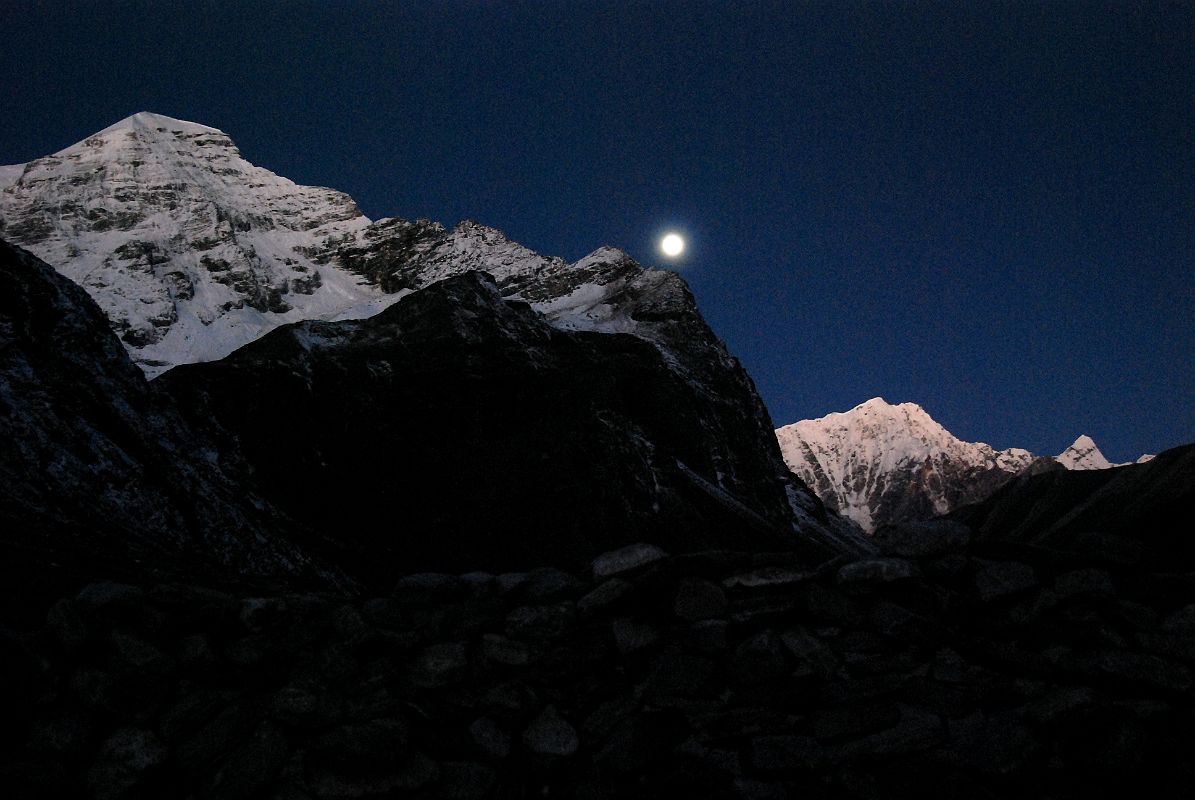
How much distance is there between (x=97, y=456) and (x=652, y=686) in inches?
717

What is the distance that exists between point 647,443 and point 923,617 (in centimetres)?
5901

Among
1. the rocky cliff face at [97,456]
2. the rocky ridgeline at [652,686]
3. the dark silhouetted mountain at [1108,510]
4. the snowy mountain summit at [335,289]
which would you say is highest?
the snowy mountain summit at [335,289]

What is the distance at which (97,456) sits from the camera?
1755 centimetres

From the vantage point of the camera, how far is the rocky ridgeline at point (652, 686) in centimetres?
408

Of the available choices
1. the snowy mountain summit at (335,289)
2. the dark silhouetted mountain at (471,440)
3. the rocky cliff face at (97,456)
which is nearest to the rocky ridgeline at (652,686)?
the rocky cliff face at (97,456)

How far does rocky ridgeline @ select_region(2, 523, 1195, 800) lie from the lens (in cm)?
408

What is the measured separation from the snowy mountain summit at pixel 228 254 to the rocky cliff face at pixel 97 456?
244 ft

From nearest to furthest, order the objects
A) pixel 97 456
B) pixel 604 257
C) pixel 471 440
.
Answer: pixel 97 456
pixel 471 440
pixel 604 257

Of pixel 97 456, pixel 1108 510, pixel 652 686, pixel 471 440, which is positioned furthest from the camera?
pixel 471 440

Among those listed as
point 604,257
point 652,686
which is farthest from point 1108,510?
point 604,257

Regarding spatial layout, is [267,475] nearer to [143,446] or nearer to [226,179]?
[143,446]

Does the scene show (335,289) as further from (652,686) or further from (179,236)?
(652,686)

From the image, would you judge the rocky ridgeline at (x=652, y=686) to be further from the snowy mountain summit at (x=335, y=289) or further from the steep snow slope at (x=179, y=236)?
the steep snow slope at (x=179, y=236)

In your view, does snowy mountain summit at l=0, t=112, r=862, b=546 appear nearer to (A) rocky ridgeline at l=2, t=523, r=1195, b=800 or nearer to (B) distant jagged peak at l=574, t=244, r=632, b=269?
(B) distant jagged peak at l=574, t=244, r=632, b=269
